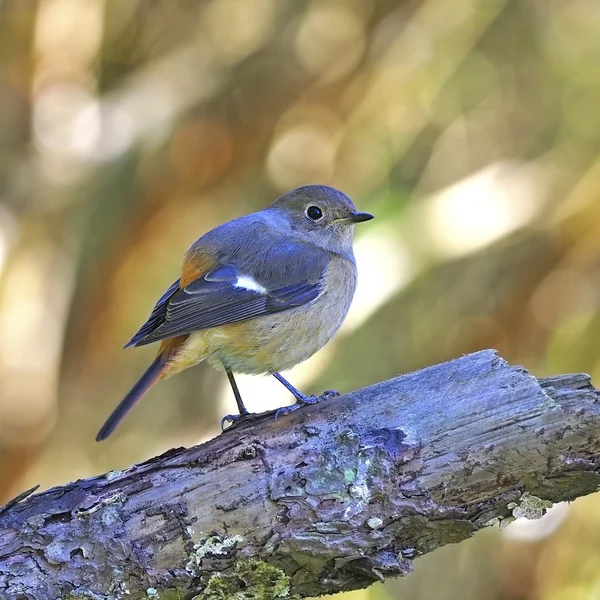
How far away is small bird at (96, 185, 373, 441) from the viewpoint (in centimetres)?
315

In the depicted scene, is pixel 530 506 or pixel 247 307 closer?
pixel 530 506

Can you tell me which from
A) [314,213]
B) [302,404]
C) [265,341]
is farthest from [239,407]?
[314,213]

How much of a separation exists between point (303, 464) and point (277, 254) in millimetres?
1307

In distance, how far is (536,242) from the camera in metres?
5.23

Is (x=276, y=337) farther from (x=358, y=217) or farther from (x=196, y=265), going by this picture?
(x=358, y=217)

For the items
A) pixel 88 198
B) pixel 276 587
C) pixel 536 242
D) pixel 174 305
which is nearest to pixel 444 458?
pixel 276 587

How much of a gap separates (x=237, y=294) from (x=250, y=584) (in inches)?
50.6

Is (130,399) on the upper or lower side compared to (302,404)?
upper

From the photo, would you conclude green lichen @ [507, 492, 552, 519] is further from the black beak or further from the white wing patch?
the black beak

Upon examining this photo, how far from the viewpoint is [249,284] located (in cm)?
335

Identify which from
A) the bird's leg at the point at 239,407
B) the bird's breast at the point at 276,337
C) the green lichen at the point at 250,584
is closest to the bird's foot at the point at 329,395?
the bird's leg at the point at 239,407

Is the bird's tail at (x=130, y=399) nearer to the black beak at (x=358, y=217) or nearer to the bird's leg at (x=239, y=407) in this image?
the bird's leg at (x=239, y=407)

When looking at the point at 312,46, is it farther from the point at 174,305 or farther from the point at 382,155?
the point at 174,305

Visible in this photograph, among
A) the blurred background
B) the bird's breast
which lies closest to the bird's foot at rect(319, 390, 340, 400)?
the bird's breast
